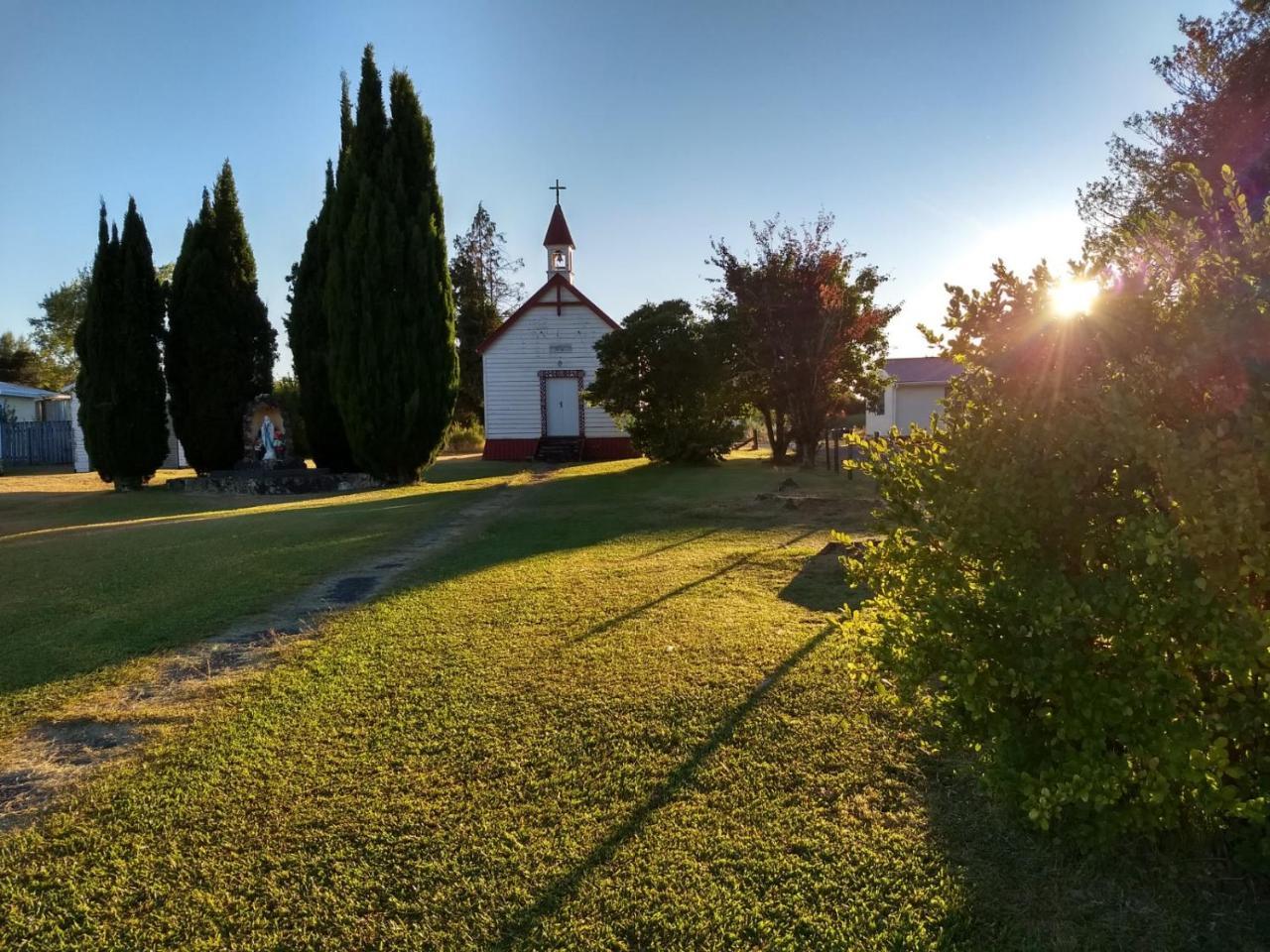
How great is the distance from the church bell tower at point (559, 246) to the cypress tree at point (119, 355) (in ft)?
48.6

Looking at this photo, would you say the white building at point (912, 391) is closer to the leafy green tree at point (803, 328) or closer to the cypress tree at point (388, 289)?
the leafy green tree at point (803, 328)

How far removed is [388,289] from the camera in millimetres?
17516

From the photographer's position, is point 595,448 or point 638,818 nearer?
point 638,818

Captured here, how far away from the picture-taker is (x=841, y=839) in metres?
2.64

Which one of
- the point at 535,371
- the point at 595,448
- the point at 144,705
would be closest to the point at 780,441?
the point at 595,448

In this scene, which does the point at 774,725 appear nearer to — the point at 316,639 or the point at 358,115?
the point at 316,639

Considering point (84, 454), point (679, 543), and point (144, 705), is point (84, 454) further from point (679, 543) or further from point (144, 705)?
point (144, 705)

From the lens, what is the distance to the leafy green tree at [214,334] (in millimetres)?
18234

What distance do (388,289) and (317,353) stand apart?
3.70 meters

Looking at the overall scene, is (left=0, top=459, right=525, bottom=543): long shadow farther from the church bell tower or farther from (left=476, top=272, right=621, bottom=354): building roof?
the church bell tower

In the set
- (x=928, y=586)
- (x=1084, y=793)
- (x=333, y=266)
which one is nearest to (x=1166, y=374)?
(x=928, y=586)

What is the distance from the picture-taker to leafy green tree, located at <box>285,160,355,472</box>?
19.8m

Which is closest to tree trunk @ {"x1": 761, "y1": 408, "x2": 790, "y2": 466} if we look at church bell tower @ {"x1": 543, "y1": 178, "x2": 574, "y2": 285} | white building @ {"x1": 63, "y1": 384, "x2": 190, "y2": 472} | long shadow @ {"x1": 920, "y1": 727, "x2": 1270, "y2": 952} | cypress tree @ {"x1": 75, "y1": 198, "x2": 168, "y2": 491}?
church bell tower @ {"x1": 543, "y1": 178, "x2": 574, "y2": 285}

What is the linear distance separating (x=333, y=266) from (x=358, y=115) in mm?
3551
